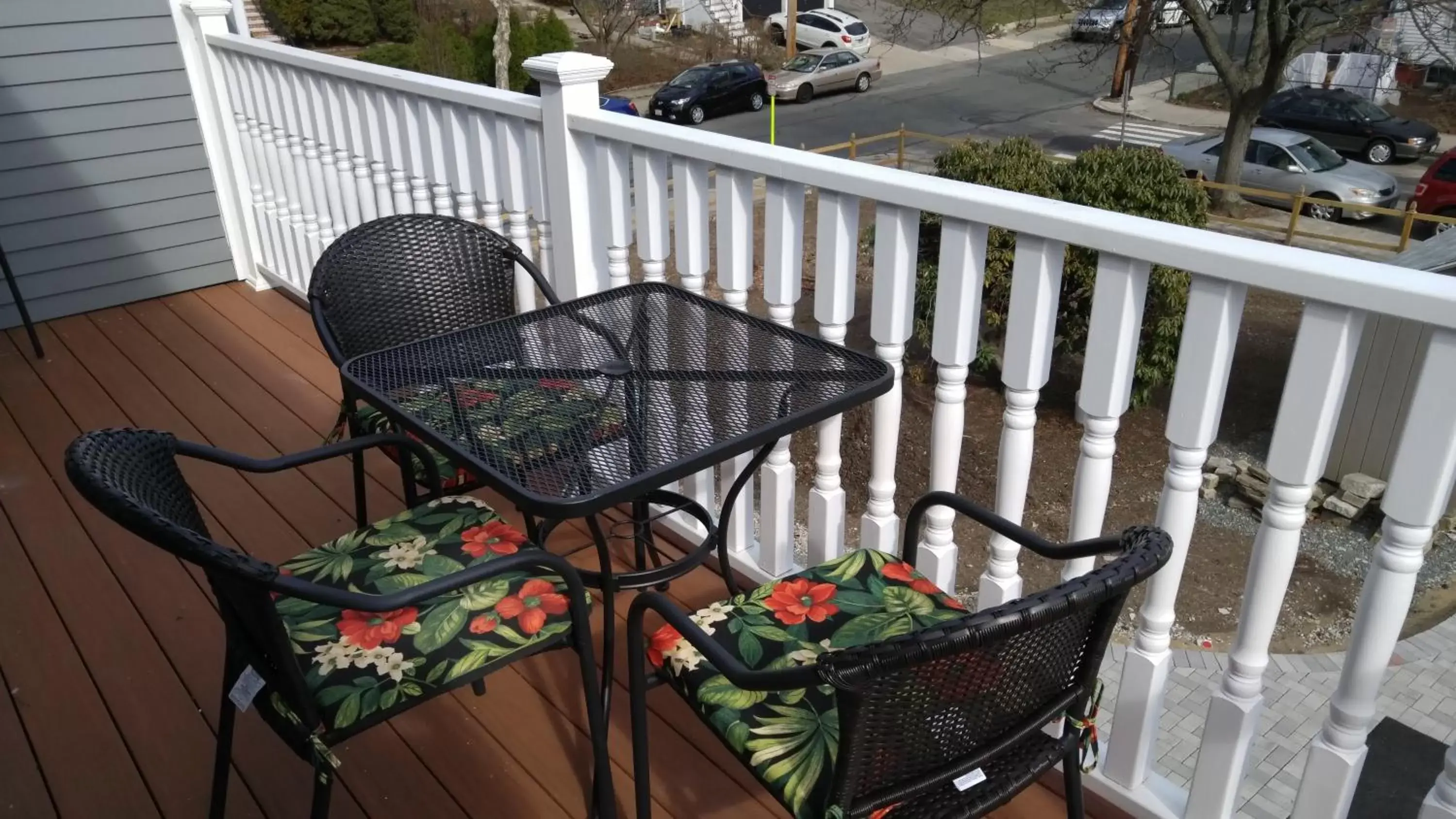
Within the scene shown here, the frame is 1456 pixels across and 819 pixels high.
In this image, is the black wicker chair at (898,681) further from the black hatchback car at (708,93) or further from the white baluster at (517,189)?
the black hatchback car at (708,93)

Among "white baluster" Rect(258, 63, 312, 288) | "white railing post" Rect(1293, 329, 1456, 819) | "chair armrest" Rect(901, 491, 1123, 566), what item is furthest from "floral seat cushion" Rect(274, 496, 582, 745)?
"white baluster" Rect(258, 63, 312, 288)

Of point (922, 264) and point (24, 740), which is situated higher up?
point (24, 740)

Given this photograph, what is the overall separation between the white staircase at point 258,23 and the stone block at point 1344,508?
2209 cm

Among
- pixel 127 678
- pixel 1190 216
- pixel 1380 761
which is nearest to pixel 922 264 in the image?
pixel 1190 216

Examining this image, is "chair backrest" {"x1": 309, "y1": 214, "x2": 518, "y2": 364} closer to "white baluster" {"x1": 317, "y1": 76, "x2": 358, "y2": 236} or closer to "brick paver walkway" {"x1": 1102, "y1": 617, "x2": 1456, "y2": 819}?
"white baluster" {"x1": 317, "y1": 76, "x2": 358, "y2": 236}

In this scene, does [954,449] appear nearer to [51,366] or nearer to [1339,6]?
[51,366]

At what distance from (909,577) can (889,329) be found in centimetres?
46

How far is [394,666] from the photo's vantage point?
58.2 inches

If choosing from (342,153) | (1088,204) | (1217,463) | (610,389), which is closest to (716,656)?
(610,389)

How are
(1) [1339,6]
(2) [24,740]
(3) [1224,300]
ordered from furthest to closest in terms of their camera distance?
(1) [1339,6], (2) [24,740], (3) [1224,300]

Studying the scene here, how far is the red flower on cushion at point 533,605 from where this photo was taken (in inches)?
61.4

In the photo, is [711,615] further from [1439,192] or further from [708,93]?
[708,93]

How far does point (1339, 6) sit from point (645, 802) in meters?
17.8

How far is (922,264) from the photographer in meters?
8.68
